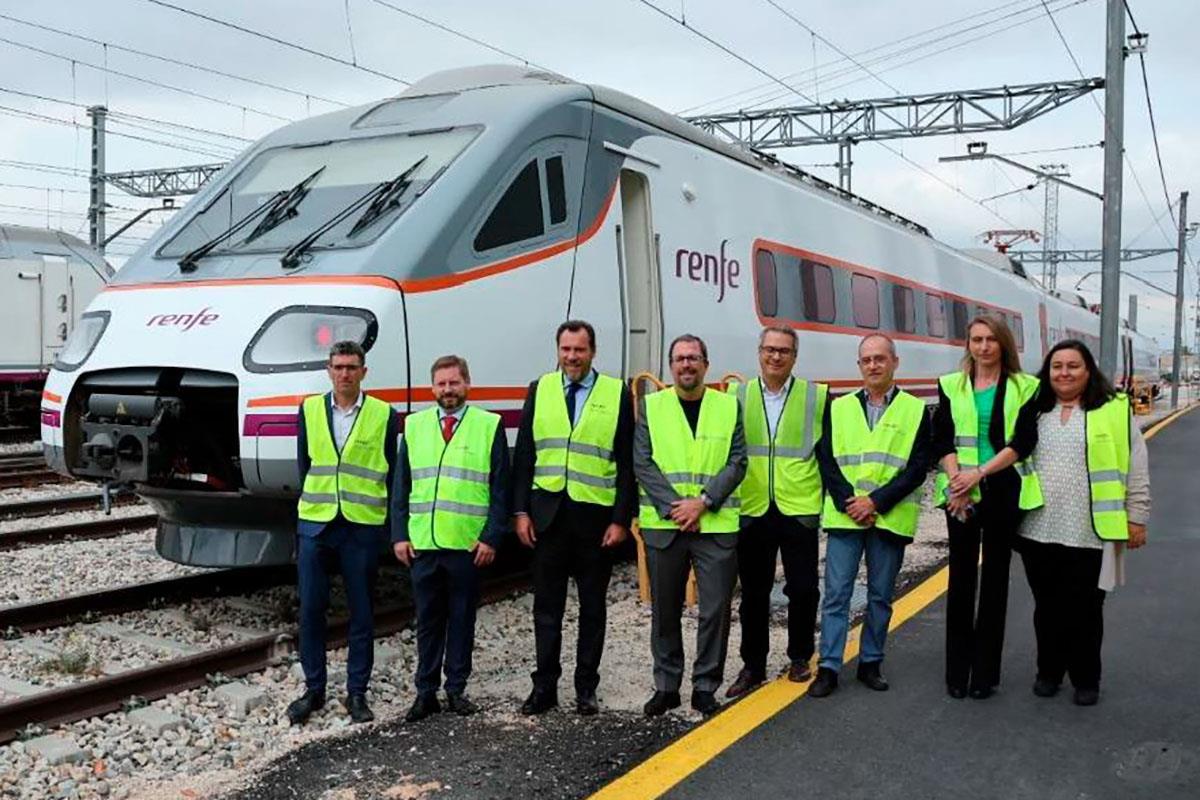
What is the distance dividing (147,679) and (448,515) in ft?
5.49

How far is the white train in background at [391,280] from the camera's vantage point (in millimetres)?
5773

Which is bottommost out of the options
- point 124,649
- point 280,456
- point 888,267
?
point 124,649

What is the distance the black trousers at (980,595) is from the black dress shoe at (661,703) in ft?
4.18

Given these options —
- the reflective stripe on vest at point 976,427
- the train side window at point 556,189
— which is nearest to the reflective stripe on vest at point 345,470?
the train side window at point 556,189

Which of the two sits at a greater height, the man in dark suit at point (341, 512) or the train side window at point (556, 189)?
the train side window at point (556, 189)

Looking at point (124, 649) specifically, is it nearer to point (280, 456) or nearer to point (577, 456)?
point (280, 456)

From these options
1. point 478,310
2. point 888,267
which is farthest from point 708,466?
point 888,267

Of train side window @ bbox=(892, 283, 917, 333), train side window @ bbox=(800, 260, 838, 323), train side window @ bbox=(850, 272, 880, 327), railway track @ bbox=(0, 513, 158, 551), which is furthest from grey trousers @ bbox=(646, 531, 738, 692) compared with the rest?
train side window @ bbox=(892, 283, 917, 333)

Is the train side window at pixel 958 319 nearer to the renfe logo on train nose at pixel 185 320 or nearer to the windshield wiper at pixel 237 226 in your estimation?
the windshield wiper at pixel 237 226

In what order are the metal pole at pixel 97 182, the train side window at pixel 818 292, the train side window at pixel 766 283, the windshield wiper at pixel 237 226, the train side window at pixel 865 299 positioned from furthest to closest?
the metal pole at pixel 97 182 < the train side window at pixel 865 299 < the train side window at pixel 818 292 < the train side window at pixel 766 283 < the windshield wiper at pixel 237 226

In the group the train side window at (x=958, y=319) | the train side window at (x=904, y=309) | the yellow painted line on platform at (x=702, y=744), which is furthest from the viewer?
the train side window at (x=958, y=319)

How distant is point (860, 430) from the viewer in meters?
5.20

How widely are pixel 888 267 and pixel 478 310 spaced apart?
24.8 feet

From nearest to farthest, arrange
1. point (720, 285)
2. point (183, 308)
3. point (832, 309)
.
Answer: point (183, 308)
point (720, 285)
point (832, 309)
